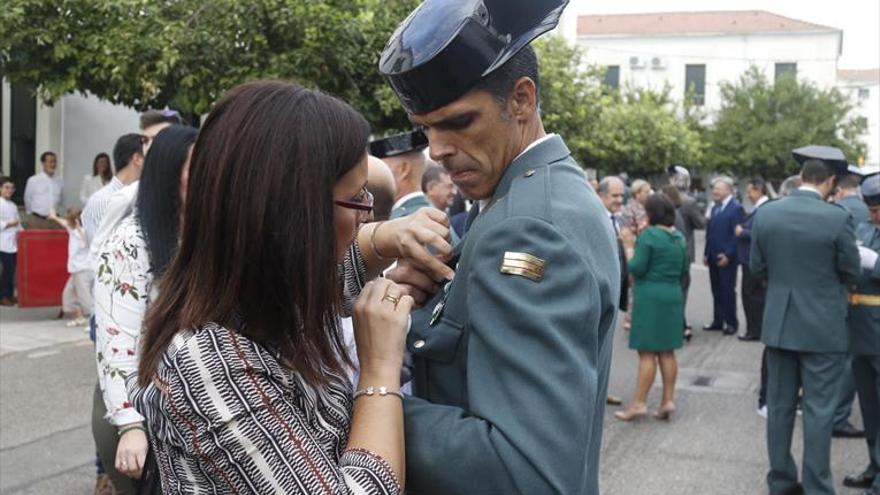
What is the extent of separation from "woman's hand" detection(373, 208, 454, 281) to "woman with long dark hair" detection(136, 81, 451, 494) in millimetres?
115

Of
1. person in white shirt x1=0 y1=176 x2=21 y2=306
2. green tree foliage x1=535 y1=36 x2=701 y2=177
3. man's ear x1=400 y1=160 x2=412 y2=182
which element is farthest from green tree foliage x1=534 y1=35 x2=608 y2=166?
man's ear x1=400 y1=160 x2=412 y2=182

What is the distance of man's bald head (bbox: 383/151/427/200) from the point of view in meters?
5.21

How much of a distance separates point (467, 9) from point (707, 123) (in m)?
48.7

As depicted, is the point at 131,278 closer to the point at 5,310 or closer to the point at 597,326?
the point at 597,326

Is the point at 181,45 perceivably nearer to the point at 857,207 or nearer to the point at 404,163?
the point at 404,163

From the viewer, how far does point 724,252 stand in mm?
10820

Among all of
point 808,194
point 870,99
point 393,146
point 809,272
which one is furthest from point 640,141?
point 870,99

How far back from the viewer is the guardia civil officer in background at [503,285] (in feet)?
4.35

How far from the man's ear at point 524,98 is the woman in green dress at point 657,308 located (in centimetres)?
558

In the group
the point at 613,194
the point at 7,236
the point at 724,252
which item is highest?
the point at 613,194

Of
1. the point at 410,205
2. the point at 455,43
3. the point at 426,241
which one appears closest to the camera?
the point at 455,43

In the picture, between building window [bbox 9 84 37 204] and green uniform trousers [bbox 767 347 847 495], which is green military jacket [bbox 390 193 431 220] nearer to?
green uniform trousers [bbox 767 347 847 495]

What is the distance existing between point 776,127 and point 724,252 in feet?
105

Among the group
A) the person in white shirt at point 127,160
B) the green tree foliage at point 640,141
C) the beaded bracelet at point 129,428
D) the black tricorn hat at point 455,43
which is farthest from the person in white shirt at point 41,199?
the green tree foliage at point 640,141
